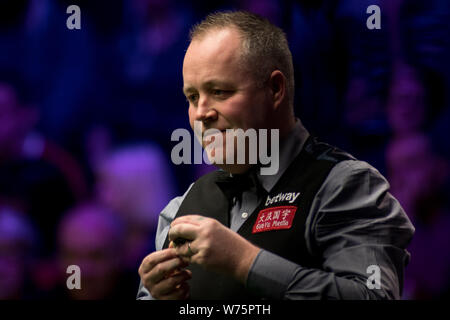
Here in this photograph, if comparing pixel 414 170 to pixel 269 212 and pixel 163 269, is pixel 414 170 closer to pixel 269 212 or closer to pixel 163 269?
pixel 269 212

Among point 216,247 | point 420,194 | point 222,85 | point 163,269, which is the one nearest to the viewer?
point 216,247

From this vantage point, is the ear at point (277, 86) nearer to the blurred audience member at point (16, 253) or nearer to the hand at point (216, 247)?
the hand at point (216, 247)

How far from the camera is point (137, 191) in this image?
274cm

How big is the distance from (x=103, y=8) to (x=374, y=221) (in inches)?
77.4

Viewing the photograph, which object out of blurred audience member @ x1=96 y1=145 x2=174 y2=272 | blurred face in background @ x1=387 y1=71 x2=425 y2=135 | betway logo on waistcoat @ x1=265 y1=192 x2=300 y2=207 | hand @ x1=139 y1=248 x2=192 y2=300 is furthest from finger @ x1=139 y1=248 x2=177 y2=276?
blurred face in background @ x1=387 y1=71 x2=425 y2=135

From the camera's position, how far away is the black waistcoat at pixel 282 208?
141 cm

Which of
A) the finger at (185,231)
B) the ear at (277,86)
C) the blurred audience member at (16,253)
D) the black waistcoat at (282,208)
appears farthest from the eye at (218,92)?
the blurred audience member at (16,253)

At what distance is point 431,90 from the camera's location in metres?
2.66

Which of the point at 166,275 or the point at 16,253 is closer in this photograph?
the point at 166,275

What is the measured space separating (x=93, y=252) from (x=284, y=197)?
1451 mm

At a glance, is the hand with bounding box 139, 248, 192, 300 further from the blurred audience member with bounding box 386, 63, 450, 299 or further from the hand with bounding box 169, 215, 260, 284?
the blurred audience member with bounding box 386, 63, 450, 299

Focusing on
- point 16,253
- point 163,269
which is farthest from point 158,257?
point 16,253

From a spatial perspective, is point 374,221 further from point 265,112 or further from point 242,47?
point 242,47
